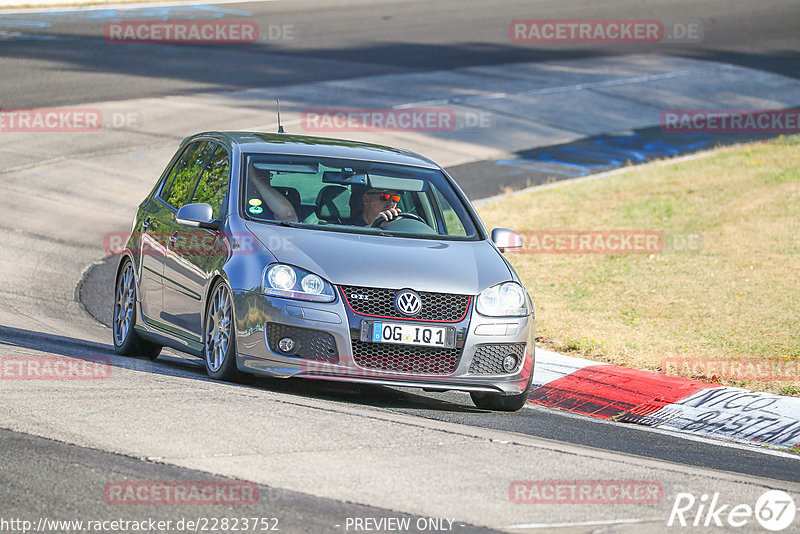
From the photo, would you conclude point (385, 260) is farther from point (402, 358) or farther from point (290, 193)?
point (290, 193)

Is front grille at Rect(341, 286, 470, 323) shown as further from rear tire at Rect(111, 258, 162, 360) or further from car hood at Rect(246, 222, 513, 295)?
rear tire at Rect(111, 258, 162, 360)

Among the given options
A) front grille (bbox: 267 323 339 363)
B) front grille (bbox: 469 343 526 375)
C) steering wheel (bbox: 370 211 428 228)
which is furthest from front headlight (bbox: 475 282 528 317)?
steering wheel (bbox: 370 211 428 228)

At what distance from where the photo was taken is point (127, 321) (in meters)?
9.80

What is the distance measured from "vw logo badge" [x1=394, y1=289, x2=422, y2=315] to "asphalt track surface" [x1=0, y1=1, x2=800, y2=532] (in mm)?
673

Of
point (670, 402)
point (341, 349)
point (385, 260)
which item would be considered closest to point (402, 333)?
point (341, 349)

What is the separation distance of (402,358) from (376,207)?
1513 mm

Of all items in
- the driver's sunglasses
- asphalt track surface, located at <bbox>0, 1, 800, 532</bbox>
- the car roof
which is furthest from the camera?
the car roof

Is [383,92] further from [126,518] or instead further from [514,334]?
[126,518]

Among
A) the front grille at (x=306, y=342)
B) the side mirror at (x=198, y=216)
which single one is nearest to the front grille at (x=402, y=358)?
the front grille at (x=306, y=342)

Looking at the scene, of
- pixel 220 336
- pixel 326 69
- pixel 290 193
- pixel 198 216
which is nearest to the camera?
pixel 220 336

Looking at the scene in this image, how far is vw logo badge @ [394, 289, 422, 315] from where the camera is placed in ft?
25.3

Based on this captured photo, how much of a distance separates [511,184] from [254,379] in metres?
13.2

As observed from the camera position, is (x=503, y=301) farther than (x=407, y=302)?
Yes

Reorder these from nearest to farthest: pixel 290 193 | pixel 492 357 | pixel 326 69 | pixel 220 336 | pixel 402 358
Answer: pixel 402 358, pixel 492 357, pixel 220 336, pixel 290 193, pixel 326 69
